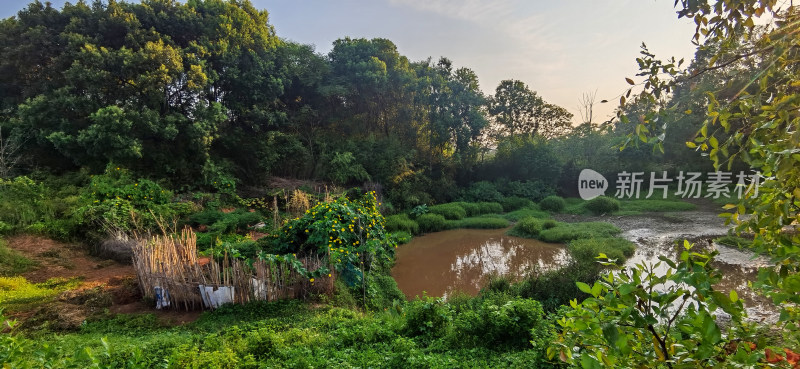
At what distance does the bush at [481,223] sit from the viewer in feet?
39.1

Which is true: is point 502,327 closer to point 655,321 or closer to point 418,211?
Answer: point 655,321

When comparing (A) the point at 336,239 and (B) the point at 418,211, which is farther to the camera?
(B) the point at 418,211

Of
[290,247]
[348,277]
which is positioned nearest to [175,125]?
[290,247]

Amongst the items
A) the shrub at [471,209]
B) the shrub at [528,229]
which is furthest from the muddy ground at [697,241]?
the shrub at [471,209]

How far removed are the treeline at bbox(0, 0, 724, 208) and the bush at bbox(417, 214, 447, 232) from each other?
1596 millimetres

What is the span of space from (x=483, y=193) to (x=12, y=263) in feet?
46.1

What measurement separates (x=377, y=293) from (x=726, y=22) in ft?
18.3

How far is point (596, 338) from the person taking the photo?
98 cm

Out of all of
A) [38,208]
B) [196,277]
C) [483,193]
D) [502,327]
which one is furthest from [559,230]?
[38,208]

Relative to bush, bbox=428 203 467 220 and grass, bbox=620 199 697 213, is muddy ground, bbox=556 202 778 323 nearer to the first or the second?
A: grass, bbox=620 199 697 213

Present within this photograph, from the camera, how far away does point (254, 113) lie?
41.3 ft

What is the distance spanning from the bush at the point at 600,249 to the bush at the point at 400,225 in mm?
4701

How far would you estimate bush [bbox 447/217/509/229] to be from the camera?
1191 cm

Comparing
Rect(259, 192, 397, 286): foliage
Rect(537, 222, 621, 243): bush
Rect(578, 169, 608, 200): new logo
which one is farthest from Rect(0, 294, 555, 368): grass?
Rect(578, 169, 608, 200): new logo
